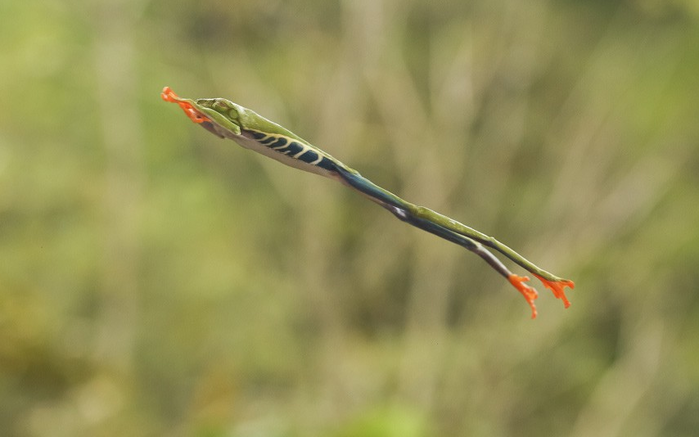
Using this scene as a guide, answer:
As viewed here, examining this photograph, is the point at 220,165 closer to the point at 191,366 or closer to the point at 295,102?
the point at 295,102

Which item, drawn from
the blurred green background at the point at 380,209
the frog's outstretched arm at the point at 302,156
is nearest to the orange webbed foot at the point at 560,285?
the frog's outstretched arm at the point at 302,156

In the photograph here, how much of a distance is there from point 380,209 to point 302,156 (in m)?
1.99

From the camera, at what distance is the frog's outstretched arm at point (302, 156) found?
0.19 metres

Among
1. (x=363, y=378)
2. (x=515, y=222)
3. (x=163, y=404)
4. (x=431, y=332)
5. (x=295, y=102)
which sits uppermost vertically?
(x=295, y=102)

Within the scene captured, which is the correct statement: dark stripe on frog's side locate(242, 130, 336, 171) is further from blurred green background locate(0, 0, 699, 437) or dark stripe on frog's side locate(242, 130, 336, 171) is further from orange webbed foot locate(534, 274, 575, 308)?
blurred green background locate(0, 0, 699, 437)

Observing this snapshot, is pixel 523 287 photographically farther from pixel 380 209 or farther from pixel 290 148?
pixel 380 209

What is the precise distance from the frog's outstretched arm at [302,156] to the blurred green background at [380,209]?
170 cm

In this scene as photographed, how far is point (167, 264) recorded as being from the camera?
7.84 ft

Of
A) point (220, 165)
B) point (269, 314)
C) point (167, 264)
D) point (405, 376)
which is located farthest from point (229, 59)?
point (405, 376)

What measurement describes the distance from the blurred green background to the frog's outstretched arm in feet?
5.59

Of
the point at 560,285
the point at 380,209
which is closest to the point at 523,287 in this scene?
the point at 560,285

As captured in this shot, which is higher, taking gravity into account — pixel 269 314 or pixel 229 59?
pixel 229 59

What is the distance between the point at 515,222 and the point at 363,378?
607mm

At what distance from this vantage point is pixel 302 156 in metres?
0.20
